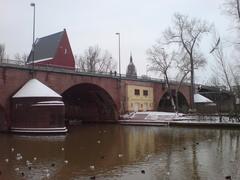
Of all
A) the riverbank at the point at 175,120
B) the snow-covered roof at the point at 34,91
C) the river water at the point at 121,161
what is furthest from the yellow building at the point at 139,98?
the river water at the point at 121,161

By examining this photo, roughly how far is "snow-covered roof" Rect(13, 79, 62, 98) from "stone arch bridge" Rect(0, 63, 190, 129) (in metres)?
0.87

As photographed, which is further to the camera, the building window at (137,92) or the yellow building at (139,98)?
the building window at (137,92)

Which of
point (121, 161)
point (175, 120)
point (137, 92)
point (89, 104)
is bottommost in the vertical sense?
point (121, 161)

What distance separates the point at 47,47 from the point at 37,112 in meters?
28.2

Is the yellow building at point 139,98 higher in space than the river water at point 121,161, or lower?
higher

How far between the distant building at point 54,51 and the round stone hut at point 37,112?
23.7 metres

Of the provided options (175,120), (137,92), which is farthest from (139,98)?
(175,120)

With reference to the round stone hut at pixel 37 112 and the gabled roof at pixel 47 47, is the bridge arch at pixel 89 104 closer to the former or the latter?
the gabled roof at pixel 47 47

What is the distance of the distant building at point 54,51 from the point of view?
54.3 m

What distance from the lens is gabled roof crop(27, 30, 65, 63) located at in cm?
5462

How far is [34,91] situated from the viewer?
3050 cm

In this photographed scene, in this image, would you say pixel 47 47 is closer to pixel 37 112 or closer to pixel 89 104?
pixel 89 104

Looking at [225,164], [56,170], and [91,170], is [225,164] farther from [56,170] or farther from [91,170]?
[56,170]

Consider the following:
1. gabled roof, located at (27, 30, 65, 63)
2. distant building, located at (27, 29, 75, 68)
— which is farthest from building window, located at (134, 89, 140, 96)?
gabled roof, located at (27, 30, 65, 63)
